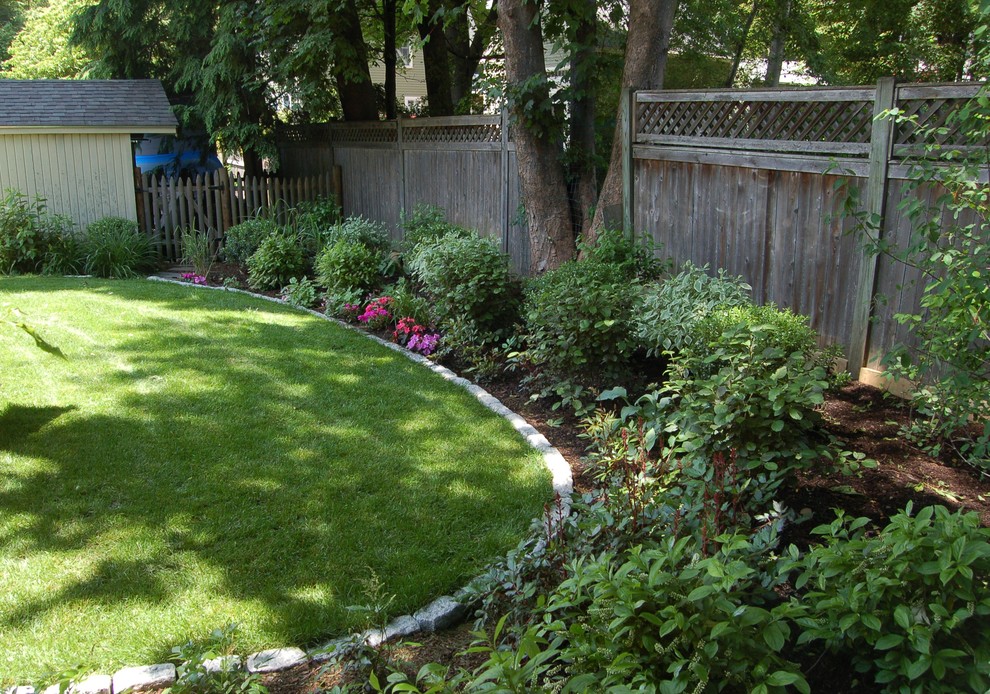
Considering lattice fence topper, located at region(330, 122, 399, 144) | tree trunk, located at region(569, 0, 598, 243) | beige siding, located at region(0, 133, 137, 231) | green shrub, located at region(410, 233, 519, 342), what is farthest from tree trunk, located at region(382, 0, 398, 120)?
green shrub, located at region(410, 233, 519, 342)

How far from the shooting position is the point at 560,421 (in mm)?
5617

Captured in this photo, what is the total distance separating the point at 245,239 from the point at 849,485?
9.08 metres

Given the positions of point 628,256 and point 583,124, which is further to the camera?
point 583,124

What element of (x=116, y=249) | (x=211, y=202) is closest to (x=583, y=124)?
(x=116, y=249)

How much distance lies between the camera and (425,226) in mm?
9945

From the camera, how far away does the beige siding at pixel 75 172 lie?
472 inches

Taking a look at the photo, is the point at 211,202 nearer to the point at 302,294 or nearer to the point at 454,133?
the point at 302,294

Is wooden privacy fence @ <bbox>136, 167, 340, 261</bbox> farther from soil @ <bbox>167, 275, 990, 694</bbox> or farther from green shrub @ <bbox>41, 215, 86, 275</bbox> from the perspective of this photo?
soil @ <bbox>167, 275, 990, 694</bbox>

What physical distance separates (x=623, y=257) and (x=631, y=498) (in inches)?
140

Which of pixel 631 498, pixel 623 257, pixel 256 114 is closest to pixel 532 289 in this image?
pixel 623 257

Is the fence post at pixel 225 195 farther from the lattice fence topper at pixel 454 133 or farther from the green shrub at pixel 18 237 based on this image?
the lattice fence topper at pixel 454 133

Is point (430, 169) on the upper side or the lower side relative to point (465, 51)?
lower

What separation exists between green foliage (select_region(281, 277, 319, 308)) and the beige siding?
4352 mm

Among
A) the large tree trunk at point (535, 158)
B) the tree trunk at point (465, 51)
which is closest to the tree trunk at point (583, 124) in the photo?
the large tree trunk at point (535, 158)
